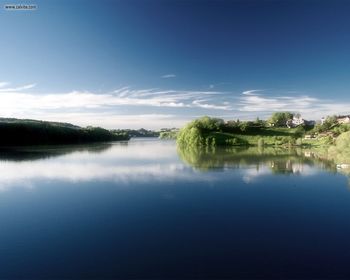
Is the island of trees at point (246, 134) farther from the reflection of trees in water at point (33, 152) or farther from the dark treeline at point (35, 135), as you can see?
the dark treeline at point (35, 135)

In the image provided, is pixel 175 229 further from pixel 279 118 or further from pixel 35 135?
pixel 279 118

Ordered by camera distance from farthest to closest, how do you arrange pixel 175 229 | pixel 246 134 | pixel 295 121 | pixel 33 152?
pixel 295 121, pixel 246 134, pixel 33 152, pixel 175 229

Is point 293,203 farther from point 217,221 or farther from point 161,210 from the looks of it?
point 161,210

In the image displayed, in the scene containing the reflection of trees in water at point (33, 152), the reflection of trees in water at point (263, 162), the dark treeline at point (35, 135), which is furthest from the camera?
the dark treeline at point (35, 135)

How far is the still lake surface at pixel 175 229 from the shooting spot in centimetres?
1032

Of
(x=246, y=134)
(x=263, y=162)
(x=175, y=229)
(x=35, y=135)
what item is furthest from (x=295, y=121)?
(x=175, y=229)

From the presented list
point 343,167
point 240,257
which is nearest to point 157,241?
point 240,257

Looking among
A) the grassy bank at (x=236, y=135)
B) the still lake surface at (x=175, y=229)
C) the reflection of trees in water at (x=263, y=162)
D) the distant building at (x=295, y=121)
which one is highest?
the distant building at (x=295, y=121)

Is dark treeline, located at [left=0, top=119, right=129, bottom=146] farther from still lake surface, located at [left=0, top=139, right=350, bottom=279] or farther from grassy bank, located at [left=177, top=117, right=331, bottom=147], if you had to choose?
still lake surface, located at [left=0, top=139, right=350, bottom=279]

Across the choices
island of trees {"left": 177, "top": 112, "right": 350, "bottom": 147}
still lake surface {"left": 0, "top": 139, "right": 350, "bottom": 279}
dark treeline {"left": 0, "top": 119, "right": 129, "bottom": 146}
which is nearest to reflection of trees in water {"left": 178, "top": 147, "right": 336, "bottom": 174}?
still lake surface {"left": 0, "top": 139, "right": 350, "bottom": 279}

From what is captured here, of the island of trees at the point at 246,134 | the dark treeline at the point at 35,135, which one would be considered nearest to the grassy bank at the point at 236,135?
the island of trees at the point at 246,134

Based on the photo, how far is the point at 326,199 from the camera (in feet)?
66.3

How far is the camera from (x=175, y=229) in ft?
46.1

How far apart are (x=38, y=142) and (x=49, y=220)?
3714 inches
